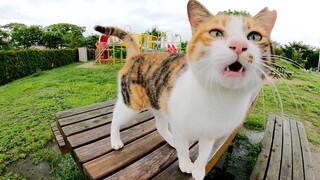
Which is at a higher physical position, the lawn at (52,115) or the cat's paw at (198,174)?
the cat's paw at (198,174)

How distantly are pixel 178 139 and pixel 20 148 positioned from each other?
8.19ft

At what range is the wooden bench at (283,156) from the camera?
71.5 inches

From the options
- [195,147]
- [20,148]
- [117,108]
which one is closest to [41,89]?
[20,148]

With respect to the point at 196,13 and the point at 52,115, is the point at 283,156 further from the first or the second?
the point at 52,115

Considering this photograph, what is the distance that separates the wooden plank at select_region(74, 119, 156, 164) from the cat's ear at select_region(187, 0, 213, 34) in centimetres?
110

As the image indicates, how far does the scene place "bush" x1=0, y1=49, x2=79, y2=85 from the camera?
869 centimetres

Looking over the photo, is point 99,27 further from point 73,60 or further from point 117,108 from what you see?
point 73,60

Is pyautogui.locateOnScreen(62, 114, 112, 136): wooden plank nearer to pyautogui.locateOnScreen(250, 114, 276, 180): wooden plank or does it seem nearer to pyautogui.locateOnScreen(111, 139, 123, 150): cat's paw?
pyautogui.locateOnScreen(111, 139, 123, 150): cat's paw

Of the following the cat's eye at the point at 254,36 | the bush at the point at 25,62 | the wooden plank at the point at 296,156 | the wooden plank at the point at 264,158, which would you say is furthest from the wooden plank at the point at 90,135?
the bush at the point at 25,62

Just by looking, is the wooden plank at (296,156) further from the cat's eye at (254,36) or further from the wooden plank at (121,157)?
the cat's eye at (254,36)

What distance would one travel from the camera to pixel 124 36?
179 centimetres

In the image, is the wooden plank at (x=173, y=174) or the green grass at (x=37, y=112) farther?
the green grass at (x=37, y=112)

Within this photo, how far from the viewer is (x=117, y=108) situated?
175cm

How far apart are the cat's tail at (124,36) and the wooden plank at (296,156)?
1798mm
